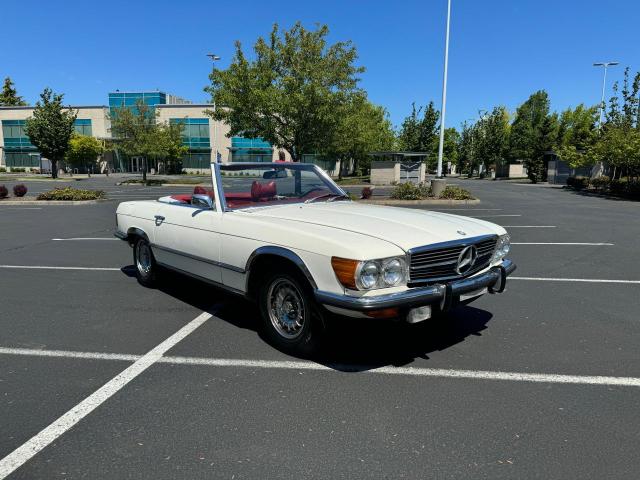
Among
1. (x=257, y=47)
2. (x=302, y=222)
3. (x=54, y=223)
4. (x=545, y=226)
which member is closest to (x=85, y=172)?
(x=257, y=47)

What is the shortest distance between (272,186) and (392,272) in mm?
2125

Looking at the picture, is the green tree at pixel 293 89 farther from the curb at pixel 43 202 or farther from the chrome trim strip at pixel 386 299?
the chrome trim strip at pixel 386 299

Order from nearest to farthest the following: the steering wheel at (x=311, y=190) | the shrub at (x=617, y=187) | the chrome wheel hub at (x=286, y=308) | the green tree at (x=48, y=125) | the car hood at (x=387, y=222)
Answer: the car hood at (x=387, y=222) → the chrome wheel hub at (x=286, y=308) → the steering wheel at (x=311, y=190) → the shrub at (x=617, y=187) → the green tree at (x=48, y=125)

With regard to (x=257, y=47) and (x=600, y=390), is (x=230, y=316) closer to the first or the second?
(x=600, y=390)

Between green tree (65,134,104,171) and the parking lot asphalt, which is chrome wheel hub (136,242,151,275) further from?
green tree (65,134,104,171)

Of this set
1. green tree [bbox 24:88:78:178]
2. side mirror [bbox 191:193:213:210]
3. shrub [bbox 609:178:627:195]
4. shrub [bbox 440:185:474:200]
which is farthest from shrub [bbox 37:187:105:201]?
shrub [bbox 609:178:627:195]

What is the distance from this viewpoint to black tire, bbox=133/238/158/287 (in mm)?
6090

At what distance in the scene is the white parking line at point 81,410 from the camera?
2.68 metres

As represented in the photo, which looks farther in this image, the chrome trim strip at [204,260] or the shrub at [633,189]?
the shrub at [633,189]

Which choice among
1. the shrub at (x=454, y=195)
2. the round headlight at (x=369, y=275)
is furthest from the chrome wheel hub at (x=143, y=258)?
the shrub at (x=454, y=195)

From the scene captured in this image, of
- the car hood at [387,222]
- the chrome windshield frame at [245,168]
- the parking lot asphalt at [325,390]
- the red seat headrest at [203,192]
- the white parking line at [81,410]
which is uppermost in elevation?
the chrome windshield frame at [245,168]

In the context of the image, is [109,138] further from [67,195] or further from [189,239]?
[189,239]

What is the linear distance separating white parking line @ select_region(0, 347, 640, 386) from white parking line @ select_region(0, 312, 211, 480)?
0.15 meters

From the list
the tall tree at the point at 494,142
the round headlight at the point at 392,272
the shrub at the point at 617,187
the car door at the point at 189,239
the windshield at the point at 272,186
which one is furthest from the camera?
the tall tree at the point at 494,142
